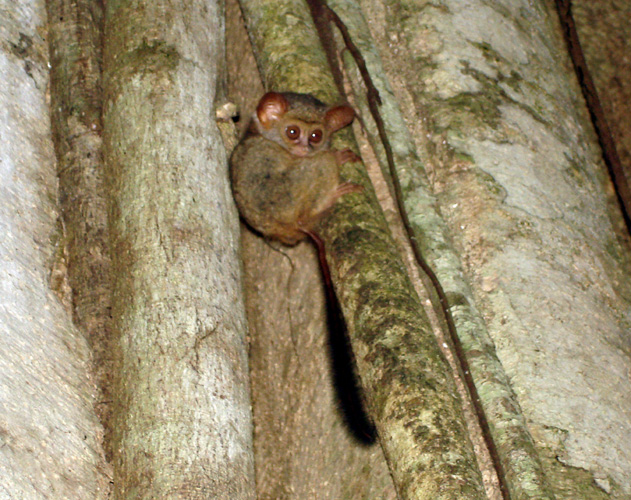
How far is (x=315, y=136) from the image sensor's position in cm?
339

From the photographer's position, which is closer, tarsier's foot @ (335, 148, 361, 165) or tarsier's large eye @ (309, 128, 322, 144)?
tarsier's foot @ (335, 148, 361, 165)

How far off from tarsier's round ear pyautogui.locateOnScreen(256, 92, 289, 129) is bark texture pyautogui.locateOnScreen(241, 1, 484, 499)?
64 cm

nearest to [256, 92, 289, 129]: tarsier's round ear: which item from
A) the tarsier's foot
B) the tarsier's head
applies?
the tarsier's head

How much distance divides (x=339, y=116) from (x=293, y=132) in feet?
2.04

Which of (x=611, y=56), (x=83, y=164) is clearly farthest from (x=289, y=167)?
(x=611, y=56)

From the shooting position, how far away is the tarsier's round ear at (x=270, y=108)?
3.17 metres

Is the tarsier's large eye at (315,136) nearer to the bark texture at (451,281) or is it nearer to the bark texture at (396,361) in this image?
the bark texture at (451,281)

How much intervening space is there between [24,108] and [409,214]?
1.56m

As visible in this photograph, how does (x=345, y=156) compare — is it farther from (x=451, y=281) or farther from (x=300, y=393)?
(x=300, y=393)

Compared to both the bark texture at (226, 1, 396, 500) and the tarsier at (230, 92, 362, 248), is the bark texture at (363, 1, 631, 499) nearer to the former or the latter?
the tarsier at (230, 92, 362, 248)

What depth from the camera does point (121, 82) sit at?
268 cm

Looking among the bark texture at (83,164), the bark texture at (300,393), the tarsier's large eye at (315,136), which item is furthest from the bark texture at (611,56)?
the bark texture at (83,164)

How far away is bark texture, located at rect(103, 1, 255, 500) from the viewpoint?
2.06 metres

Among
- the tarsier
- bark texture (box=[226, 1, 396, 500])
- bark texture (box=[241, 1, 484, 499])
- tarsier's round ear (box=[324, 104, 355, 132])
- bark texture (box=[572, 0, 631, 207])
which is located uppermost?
bark texture (box=[572, 0, 631, 207])
